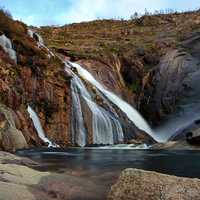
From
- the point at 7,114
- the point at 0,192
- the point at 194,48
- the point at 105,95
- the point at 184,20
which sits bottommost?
the point at 0,192

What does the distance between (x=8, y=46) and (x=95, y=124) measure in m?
11.2

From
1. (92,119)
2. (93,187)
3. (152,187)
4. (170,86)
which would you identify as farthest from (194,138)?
(152,187)

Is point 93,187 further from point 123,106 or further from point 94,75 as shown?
point 94,75

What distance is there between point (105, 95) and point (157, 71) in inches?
505

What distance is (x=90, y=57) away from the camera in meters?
63.9

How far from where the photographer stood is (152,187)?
40.8 ft

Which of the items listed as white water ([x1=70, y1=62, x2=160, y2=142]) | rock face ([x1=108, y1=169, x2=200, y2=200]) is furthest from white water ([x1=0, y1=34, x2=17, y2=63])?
rock face ([x1=108, y1=169, x2=200, y2=200])

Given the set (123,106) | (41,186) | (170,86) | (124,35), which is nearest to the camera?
(41,186)

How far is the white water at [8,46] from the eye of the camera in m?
44.8

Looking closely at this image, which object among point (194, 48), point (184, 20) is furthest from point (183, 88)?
point (184, 20)

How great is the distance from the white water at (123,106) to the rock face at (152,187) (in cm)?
4012

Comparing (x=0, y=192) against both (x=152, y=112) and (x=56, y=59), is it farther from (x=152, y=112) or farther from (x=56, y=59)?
(x=152, y=112)

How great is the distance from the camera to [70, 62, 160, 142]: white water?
54.9 m

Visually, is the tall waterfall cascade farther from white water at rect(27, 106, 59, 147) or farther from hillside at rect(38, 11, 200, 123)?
hillside at rect(38, 11, 200, 123)
